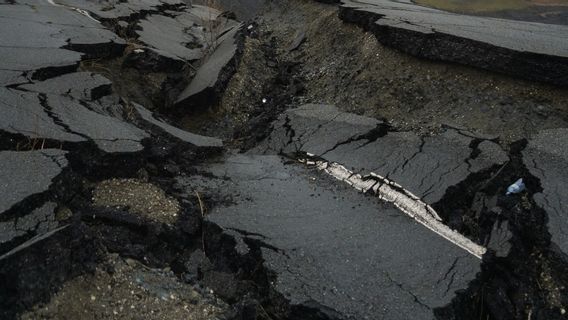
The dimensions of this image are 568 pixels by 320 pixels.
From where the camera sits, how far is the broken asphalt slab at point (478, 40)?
3.77 m

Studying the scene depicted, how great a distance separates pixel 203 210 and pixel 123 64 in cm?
284

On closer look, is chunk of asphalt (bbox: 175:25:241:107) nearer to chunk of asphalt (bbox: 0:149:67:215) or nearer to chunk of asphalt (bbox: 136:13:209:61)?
chunk of asphalt (bbox: 136:13:209:61)

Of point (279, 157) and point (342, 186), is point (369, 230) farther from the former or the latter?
point (279, 157)

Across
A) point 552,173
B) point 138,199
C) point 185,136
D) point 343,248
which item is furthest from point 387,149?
point 138,199

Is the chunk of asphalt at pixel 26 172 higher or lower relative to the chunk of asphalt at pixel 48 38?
higher

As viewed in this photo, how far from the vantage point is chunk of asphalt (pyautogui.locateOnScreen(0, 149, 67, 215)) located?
2.42m

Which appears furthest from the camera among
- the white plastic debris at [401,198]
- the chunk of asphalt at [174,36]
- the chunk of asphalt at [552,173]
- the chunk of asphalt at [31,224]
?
the chunk of asphalt at [174,36]

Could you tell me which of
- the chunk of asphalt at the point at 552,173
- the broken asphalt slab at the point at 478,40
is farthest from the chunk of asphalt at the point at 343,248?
the broken asphalt slab at the point at 478,40

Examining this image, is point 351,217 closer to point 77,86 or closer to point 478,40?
point 478,40

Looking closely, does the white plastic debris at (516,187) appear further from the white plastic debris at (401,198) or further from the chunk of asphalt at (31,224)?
the chunk of asphalt at (31,224)

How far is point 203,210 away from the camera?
2.86 meters

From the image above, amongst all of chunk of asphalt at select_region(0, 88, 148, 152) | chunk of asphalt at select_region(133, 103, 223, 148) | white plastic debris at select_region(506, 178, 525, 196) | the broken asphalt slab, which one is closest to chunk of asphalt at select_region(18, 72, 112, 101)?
chunk of asphalt at select_region(0, 88, 148, 152)

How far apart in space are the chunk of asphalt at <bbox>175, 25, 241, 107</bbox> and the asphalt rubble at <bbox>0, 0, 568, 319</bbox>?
1.19 feet

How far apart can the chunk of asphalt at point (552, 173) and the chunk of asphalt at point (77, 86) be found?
135 inches
